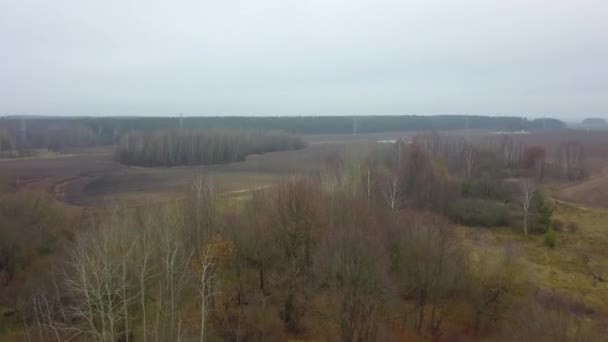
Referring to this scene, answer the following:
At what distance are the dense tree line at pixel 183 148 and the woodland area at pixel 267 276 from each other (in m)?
44.1

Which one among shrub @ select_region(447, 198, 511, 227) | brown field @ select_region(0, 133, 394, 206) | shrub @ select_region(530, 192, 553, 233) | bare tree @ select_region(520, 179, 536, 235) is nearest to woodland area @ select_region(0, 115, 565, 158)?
brown field @ select_region(0, 133, 394, 206)

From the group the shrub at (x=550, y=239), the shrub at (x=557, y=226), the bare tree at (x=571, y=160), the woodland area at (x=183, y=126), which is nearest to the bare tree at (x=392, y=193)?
the shrub at (x=550, y=239)

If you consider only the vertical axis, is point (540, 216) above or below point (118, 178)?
below

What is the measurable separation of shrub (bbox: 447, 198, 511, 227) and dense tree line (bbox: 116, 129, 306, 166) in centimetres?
4136

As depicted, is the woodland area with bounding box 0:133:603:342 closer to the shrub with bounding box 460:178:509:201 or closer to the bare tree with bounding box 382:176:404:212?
the bare tree with bounding box 382:176:404:212

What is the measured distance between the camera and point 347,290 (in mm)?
15445

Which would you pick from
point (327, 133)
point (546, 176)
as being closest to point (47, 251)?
point (546, 176)

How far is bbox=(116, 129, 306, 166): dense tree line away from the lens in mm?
68438

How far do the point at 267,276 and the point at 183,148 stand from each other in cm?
5467

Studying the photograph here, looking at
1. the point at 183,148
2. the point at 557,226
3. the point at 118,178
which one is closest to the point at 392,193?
the point at 557,226

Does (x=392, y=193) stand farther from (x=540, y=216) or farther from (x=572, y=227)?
(x=572, y=227)

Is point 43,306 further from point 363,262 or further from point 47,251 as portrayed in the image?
point 363,262

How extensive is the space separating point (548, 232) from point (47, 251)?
32.9 m

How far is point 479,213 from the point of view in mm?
36531
